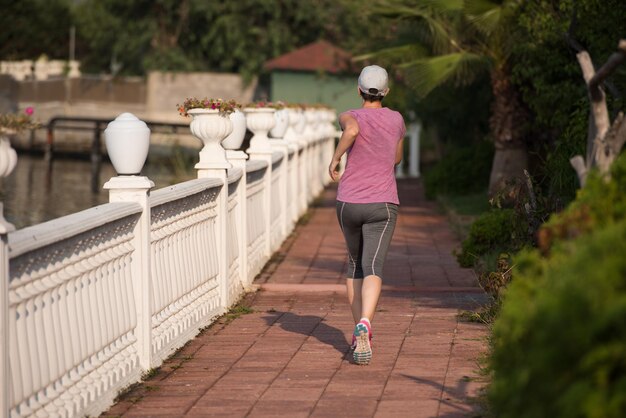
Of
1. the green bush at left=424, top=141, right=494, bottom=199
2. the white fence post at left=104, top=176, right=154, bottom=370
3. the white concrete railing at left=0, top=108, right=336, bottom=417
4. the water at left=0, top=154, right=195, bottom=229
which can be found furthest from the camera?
the water at left=0, top=154, right=195, bottom=229

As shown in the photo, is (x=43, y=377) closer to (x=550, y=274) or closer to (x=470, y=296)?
(x=550, y=274)

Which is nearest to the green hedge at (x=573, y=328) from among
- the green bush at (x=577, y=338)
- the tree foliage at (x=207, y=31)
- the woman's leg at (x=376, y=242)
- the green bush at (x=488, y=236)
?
the green bush at (x=577, y=338)

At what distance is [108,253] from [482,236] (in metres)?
6.67

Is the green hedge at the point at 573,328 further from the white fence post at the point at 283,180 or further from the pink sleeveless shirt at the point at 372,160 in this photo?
the white fence post at the point at 283,180

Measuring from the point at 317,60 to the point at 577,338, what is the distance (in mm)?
36741

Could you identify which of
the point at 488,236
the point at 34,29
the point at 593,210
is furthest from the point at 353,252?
the point at 34,29

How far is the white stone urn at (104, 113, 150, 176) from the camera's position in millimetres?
7242

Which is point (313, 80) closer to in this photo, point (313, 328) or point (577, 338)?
point (313, 328)

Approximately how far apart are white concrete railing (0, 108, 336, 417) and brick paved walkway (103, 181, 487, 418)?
0.75ft

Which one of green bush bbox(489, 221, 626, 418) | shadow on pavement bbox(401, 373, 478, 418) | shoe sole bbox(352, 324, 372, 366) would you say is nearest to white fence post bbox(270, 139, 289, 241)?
shoe sole bbox(352, 324, 372, 366)

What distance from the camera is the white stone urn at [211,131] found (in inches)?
394

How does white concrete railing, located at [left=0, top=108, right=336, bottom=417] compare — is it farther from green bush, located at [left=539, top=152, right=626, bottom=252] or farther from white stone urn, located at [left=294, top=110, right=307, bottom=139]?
white stone urn, located at [left=294, top=110, right=307, bottom=139]

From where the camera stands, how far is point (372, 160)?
26.5 feet

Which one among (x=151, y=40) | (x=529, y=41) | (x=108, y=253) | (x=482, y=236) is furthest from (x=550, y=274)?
(x=151, y=40)
